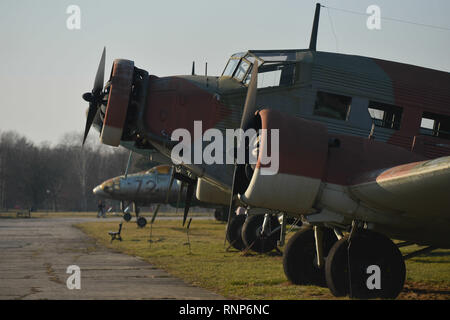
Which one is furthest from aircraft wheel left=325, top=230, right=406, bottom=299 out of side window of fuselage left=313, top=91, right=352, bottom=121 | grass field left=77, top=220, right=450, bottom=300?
side window of fuselage left=313, top=91, right=352, bottom=121

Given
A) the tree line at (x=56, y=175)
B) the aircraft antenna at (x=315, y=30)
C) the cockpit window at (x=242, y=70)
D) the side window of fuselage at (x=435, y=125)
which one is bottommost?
the tree line at (x=56, y=175)

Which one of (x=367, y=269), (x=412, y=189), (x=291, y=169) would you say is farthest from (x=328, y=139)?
(x=367, y=269)

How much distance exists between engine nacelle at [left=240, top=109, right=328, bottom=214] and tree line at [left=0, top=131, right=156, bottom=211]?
2875 inches

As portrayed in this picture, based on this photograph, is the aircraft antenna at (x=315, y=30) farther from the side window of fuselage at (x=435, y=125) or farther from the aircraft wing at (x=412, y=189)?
the aircraft wing at (x=412, y=189)

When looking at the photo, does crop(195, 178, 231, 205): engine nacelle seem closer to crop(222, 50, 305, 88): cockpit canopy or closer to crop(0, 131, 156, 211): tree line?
crop(222, 50, 305, 88): cockpit canopy

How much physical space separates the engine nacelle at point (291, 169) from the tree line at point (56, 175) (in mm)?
73031

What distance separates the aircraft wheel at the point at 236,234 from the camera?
1852cm

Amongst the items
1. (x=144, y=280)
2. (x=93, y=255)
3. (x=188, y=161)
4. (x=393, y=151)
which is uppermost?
(x=393, y=151)

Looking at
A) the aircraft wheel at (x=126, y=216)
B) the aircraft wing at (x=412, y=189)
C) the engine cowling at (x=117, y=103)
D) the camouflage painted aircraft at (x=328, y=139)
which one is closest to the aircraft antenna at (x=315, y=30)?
the camouflage painted aircraft at (x=328, y=139)

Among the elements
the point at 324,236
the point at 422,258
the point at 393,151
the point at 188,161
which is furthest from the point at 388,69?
the point at 422,258

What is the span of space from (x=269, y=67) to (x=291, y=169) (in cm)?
390

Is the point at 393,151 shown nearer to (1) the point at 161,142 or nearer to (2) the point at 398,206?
(2) the point at 398,206

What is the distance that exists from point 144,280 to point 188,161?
2618 mm

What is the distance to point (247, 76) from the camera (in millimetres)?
12453
